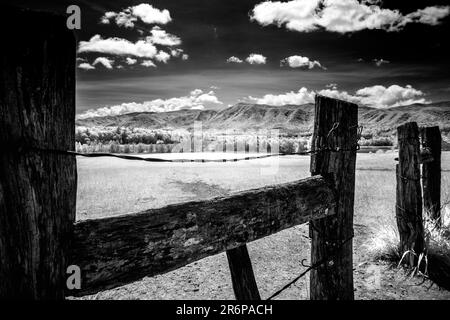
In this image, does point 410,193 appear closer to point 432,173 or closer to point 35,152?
point 432,173

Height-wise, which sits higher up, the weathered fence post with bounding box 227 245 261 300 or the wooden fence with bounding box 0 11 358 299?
the wooden fence with bounding box 0 11 358 299

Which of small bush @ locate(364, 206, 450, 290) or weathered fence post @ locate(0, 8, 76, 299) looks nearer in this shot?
weathered fence post @ locate(0, 8, 76, 299)

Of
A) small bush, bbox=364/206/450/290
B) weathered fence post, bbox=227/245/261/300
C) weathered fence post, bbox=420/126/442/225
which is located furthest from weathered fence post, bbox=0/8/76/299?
weathered fence post, bbox=420/126/442/225

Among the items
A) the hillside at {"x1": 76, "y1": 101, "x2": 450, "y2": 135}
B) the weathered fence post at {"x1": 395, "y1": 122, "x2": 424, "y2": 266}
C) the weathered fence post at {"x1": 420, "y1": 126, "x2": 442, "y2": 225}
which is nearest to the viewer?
the weathered fence post at {"x1": 395, "y1": 122, "x2": 424, "y2": 266}

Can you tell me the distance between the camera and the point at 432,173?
4.37 m

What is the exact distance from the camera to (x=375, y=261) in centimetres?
390

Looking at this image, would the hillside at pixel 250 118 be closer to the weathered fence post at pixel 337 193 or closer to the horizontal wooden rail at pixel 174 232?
the weathered fence post at pixel 337 193

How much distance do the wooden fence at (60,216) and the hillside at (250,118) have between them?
110 m

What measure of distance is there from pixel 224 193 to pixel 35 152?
14.3 ft

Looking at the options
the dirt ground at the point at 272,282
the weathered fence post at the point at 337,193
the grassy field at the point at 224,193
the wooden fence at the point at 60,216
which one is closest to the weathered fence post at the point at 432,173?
the grassy field at the point at 224,193

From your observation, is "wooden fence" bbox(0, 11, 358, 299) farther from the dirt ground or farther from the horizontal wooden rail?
the dirt ground

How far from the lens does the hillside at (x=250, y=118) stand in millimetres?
119438

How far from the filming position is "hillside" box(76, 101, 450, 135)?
119438 mm

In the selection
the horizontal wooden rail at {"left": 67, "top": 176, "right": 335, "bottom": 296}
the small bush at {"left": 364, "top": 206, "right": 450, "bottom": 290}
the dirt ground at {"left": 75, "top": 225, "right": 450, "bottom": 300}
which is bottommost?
the dirt ground at {"left": 75, "top": 225, "right": 450, "bottom": 300}
